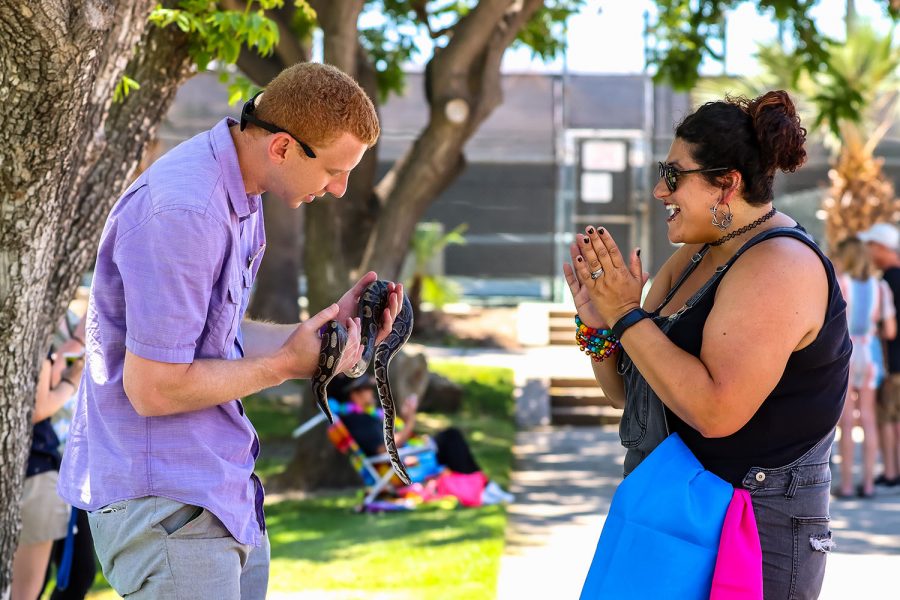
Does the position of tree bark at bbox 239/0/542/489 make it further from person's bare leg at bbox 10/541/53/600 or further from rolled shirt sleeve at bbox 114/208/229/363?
rolled shirt sleeve at bbox 114/208/229/363

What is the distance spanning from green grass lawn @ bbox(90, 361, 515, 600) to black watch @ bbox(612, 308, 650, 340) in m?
3.48

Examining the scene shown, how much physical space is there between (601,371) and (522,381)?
1050cm

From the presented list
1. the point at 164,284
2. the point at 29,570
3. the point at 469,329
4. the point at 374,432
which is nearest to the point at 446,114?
the point at 374,432

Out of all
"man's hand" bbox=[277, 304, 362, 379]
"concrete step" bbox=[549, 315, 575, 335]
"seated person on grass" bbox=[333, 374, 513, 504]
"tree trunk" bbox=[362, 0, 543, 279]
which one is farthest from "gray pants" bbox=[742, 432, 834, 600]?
A: "concrete step" bbox=[549, 315, 575, 335]

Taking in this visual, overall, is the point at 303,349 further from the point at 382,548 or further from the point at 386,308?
the point at 382,548

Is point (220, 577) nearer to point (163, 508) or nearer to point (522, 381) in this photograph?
point (163, 508)

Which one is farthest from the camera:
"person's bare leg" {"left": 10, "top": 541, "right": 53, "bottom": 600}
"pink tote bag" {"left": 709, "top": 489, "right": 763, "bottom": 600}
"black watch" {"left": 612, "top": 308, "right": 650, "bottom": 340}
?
"person's bare leg" {"left": 10, "top": 541, "right": 53, "bottom": 600}

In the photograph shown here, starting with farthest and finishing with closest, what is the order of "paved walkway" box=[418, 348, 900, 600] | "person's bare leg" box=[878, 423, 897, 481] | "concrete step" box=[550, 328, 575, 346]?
"concrete step" box=[550, 328, 575, 346], "person's bare leg" box=[878, 423, 897, 481], "paved walkway" box=[418, 348, 900, 600]

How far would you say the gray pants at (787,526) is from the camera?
2900 millimetres

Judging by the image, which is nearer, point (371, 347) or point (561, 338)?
point (371, 347)

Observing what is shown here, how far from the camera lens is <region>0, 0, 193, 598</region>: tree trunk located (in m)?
3.33

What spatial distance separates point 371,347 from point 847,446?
6.64 metres

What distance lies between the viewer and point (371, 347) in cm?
313

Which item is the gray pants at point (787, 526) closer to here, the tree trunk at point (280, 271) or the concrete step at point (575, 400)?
the concrete step at point (575, 400)
